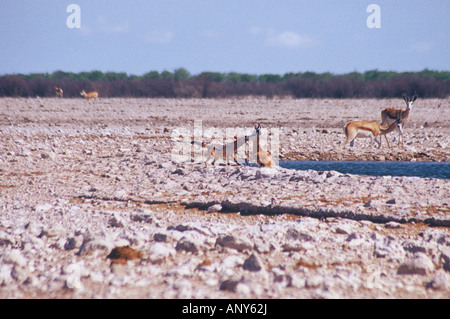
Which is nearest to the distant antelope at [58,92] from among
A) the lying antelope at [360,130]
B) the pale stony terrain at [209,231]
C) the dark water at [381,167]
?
the pale stony terrain at [209,231]

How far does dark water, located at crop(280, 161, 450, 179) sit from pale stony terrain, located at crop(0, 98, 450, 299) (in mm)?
1985

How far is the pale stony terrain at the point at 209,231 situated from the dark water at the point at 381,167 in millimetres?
1985

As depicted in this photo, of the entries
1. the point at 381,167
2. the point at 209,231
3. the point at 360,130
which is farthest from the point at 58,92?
the point at 209,231

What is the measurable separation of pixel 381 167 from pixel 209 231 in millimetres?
5448

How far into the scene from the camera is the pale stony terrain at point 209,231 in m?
3.20

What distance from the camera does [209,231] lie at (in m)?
4.14

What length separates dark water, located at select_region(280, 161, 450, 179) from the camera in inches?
310

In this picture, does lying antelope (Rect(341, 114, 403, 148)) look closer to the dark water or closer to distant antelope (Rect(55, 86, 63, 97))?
the dark water

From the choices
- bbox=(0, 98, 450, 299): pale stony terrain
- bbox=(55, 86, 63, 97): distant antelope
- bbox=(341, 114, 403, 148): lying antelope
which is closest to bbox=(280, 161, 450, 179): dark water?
bbox=(341, 114, 403, 148): lying antelope

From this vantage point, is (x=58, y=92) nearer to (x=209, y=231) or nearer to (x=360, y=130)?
(x=360, y=130)

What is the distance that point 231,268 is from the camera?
3.46 metres

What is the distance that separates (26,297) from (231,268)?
4.72 ft

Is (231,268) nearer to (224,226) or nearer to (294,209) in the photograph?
(224,226)
